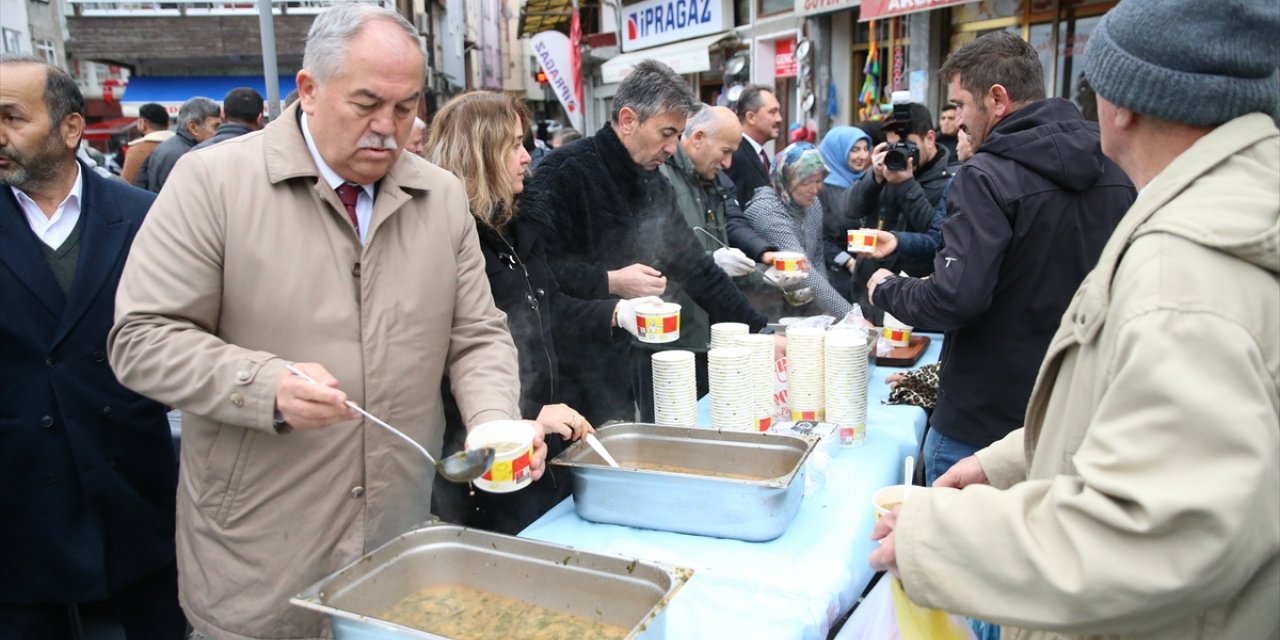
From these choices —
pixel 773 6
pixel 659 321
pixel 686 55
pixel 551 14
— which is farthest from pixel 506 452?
pixel 551 14

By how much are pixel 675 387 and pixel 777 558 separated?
29.7 inches

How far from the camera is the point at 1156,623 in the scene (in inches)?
42.1

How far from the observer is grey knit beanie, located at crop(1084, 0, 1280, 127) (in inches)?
44.5

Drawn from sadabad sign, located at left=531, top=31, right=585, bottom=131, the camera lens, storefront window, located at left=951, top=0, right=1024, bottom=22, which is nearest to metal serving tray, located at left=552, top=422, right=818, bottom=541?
the camera lens

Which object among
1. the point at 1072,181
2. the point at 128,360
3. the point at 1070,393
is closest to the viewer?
the point at 1070,393

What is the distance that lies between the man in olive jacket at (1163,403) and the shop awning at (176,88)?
20771mm

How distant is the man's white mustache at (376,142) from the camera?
5.68 ft

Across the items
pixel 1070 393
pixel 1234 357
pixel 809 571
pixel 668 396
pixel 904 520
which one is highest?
pixel 1234 357

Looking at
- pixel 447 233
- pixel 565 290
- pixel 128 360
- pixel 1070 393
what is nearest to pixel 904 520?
pixel 1070 393

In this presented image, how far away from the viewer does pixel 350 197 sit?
6.03ft

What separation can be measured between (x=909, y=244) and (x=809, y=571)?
2.62 metres

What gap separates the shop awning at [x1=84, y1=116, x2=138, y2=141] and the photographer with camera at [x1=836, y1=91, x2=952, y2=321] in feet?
74.3

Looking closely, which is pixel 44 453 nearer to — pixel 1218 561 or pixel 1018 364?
pixel 1218 561

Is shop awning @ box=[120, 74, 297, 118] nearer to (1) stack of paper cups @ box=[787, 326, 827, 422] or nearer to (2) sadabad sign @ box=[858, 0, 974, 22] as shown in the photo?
(2) sadabad sign @ box=[858, 0, 974, 22]
